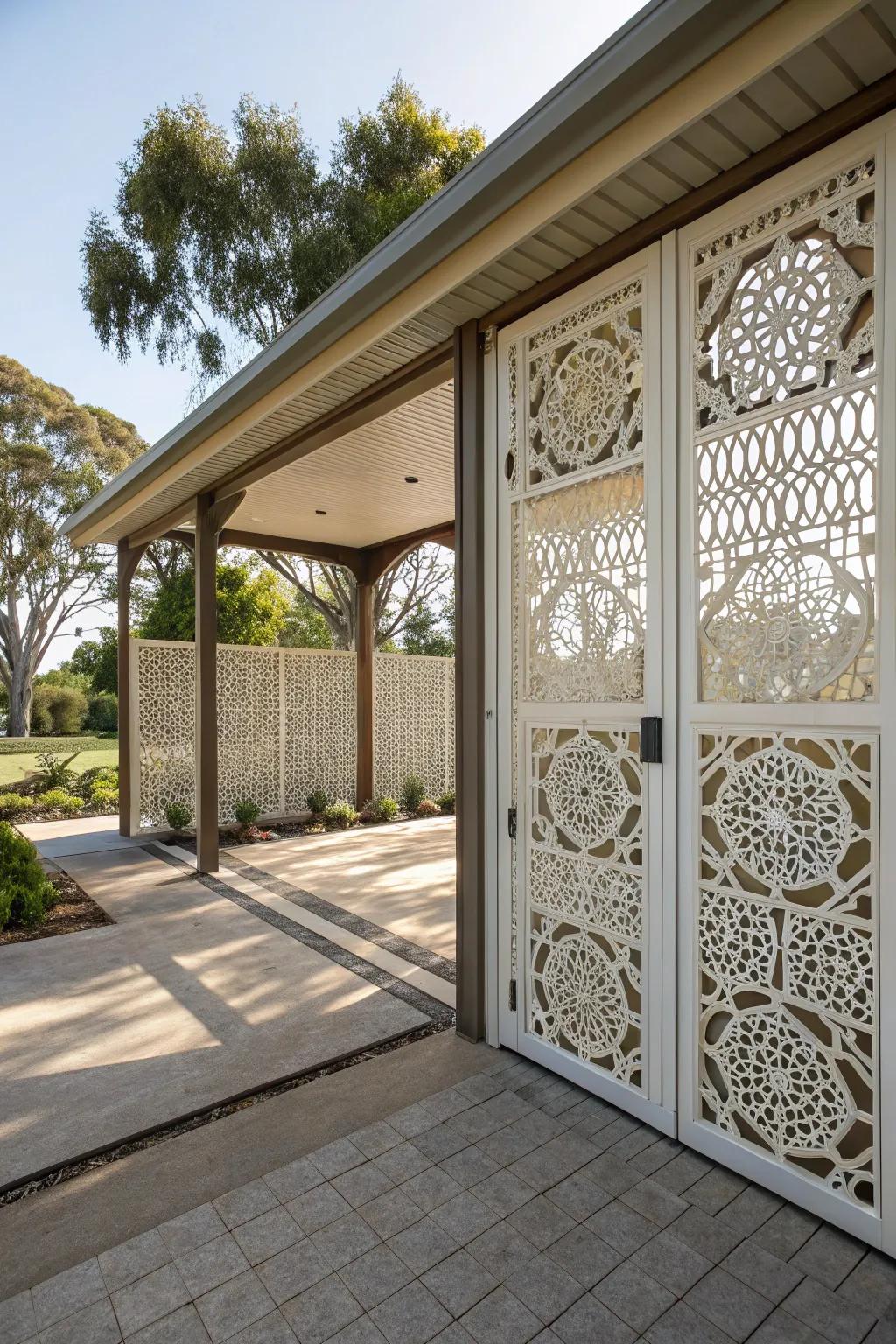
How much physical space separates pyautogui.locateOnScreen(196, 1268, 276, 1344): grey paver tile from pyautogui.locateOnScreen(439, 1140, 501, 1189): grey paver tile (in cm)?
56

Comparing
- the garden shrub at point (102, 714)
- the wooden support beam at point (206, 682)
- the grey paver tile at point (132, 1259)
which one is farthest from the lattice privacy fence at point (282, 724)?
the garden shrub at point (102, 714)

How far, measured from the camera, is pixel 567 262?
2.43m

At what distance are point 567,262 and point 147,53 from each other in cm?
578

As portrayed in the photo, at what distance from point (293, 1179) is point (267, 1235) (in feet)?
0.70

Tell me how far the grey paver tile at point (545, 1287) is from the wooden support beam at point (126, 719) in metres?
5.71

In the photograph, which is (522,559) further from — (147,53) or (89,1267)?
(147,53)

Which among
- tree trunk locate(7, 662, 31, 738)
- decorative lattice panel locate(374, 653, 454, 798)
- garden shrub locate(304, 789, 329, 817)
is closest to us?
garden shrub locate(304, 789, 329, 817)

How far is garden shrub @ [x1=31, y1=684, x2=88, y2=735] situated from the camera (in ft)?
53.4

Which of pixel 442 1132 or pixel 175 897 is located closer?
pixel 442 1132

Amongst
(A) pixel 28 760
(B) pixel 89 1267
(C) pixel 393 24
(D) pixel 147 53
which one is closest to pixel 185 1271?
(B) pixel 89 1267

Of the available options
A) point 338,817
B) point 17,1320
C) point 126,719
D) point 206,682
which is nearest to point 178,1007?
point 17,1320

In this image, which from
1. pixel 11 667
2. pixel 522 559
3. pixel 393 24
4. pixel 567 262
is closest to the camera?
pixel 567 262

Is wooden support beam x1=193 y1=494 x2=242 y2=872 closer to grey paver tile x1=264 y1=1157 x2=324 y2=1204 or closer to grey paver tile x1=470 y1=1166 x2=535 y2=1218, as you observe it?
grey paver tile x1=264 y1=1157 x2=324 y2=1204

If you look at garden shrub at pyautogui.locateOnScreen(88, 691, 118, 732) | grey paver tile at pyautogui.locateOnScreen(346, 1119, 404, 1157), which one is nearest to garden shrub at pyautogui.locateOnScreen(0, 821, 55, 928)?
grey paver tile at pyautogui.locateOnScreen(346, 1119, 404, 1157)
